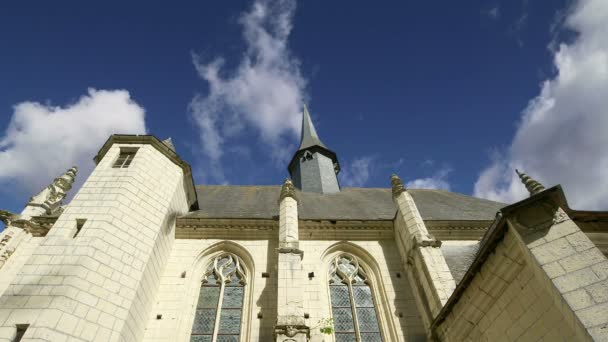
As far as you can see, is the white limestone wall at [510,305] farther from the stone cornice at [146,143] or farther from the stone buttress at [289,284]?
the stone cornice at [146,143]

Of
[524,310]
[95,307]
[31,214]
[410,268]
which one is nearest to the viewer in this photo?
[524,310]

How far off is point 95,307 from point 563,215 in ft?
23.3

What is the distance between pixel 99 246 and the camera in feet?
20.7

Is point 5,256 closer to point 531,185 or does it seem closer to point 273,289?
point 273,289

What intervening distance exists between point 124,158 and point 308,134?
13.1 m

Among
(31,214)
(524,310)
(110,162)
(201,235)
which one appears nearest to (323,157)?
(201,235)

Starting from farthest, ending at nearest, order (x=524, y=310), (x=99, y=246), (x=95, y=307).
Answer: (x=99, y=246) → (x=95, y=307) → (x=524, y=310)

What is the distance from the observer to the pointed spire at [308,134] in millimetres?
18666

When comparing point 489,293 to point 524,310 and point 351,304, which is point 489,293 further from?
point 351,304

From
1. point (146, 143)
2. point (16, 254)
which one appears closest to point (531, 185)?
point (146, 143)

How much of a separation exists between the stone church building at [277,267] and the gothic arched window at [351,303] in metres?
0.03

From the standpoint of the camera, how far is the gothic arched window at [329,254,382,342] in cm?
720

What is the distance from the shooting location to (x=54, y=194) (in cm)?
957

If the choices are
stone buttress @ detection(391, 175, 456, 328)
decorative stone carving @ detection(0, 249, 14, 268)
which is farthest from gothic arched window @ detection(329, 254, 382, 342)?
decorative stone carving @ detection(0, 249, 14, 268)
